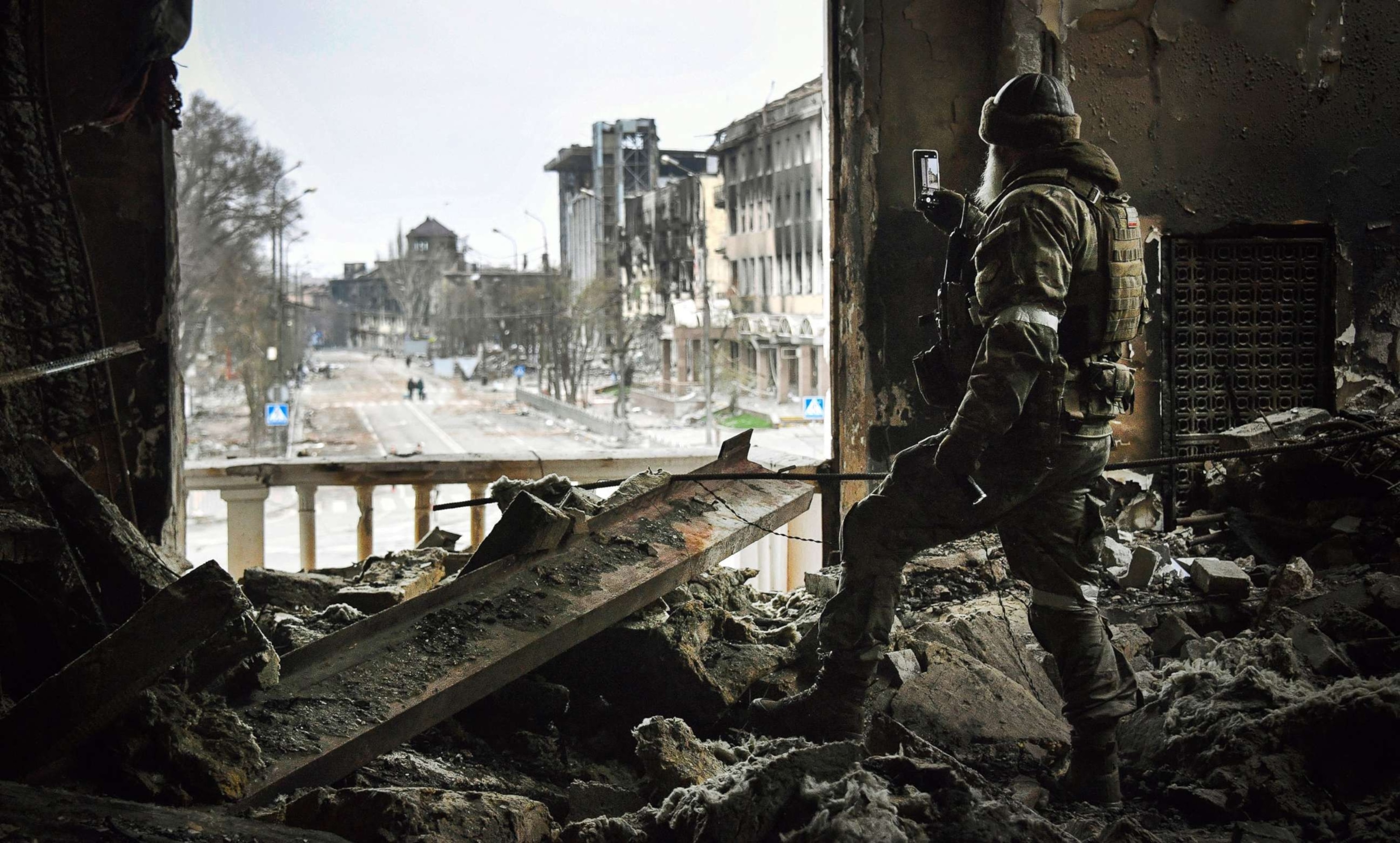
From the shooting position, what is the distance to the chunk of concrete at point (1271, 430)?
4840 millimetres

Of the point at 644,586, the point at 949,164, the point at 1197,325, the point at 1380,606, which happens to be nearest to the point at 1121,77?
the point at 949,164

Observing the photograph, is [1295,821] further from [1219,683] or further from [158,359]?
[158,359]

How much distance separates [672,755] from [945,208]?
74.2 inches

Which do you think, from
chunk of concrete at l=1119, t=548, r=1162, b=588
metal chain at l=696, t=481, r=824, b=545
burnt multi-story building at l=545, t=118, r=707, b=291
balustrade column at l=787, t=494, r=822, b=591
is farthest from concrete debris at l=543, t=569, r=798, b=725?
burnt multi-story building at l=545, t=118, r=707, b=291

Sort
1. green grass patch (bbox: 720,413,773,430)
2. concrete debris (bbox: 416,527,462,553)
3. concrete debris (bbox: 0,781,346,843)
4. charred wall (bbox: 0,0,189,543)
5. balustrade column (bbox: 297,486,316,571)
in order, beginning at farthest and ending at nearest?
green grass patch (bbox: 720,413,773,430) < balustrade column (bbox: 297,486,316,571) < concrete debris (bbox: 416,527,462,553) < charred wall (bbox: 0,0,189,543) < concrete debris (bbox: 0,781,346,843)

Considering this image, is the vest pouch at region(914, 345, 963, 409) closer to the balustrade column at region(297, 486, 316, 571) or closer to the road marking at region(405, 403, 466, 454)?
the balustrade column at region(297, 486, 316, 571)

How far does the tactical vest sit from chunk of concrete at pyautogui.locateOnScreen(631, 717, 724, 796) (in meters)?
1.55

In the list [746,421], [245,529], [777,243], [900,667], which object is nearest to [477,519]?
[245,529]

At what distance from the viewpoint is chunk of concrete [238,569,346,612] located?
4.14 m

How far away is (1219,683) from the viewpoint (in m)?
3.22

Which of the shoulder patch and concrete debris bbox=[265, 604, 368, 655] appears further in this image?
concrete debris bbox=[265, 604, 368, 655]

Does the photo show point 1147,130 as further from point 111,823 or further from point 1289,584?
point 111,823

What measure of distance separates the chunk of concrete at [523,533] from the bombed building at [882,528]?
0.02 metres

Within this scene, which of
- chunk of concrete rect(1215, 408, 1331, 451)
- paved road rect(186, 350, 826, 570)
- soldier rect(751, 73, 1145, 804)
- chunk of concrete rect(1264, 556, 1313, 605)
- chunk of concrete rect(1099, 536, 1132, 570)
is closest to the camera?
soldier rect(751, 73, 1145, 804)
